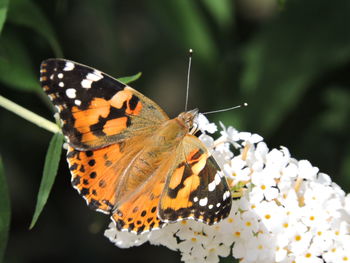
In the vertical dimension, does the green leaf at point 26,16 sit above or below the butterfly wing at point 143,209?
above

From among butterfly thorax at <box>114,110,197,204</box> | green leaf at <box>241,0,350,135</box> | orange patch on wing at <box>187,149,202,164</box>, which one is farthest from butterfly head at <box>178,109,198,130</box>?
green leaf at <box>241,0,350,135</box>

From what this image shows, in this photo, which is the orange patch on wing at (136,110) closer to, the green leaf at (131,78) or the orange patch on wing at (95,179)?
the green leaf at (131,78)

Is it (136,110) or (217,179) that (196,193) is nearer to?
(217,179)

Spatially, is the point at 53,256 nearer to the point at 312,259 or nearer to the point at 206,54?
the point at 206,54

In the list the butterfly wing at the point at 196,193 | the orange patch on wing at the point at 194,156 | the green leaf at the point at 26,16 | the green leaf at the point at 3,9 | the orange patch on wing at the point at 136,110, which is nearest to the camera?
the butterfly wing at the point at 196,193

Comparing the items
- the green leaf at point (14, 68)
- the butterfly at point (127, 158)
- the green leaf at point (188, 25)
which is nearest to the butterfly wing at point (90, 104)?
the butterfly at point (127, 158)

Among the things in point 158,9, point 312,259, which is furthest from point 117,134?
point 158,9
